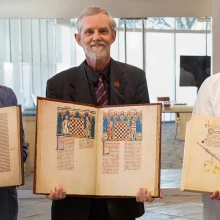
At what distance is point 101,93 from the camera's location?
112 inches

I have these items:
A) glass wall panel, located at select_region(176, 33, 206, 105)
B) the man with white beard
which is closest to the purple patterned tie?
the man with white beard

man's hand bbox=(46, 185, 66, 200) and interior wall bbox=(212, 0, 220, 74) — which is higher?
interior wall bbox=(212, 0, 220, 74)

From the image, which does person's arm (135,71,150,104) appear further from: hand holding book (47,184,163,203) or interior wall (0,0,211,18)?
interior wall (0,0,211,18)

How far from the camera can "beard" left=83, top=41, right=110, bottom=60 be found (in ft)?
9.08

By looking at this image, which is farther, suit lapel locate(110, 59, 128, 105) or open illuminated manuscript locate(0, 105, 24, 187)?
suit lapel locate(110, 59, 128, 105)

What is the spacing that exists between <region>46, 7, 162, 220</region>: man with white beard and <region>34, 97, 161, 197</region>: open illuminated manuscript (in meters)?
0.13

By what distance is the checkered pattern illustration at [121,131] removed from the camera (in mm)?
2695

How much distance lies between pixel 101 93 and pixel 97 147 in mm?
299

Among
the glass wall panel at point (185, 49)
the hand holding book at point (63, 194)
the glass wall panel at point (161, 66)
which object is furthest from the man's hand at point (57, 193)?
the glass wall panel at point (161, 66)

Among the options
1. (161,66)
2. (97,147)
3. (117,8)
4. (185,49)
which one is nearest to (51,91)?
(97,147)

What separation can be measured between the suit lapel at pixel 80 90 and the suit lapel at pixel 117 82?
12cm

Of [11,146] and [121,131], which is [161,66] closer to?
[121,131]

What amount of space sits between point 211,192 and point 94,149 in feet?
1.93

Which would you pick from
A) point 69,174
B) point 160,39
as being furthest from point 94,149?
point 160,39
